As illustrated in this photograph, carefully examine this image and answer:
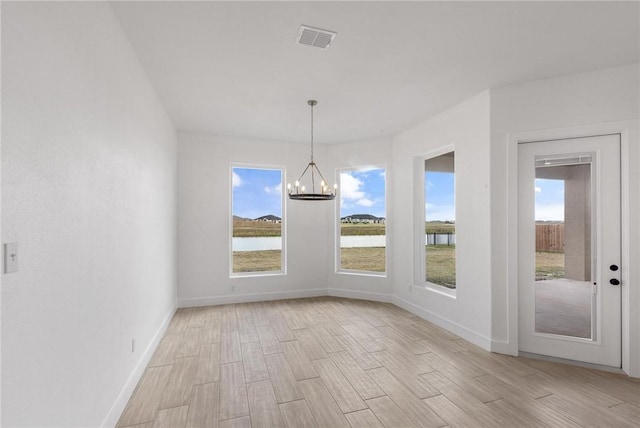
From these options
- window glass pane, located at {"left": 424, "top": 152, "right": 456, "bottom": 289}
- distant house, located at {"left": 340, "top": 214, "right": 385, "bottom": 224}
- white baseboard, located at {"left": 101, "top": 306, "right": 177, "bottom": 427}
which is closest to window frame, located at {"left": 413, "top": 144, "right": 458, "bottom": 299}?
window glass pane, located at {"left": 424, "top": 152, "right": 456, "bottom": 289}

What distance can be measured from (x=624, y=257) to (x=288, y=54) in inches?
149

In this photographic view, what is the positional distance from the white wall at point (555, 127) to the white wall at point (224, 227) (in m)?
3.24

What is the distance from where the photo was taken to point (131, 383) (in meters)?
2.73

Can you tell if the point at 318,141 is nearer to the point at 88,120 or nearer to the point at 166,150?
the point at 166,150

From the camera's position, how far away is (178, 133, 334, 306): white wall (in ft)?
17.7

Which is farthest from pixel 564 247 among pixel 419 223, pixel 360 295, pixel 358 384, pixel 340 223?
pixel 340 223

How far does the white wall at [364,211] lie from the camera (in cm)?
572

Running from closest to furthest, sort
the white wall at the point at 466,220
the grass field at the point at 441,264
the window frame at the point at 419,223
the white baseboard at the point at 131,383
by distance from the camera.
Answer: the white baseboard at the point at 131,383 < the white wall at the point at 466,220 < the grass field at the point at 441,264 < the window frame at the point at 419,223

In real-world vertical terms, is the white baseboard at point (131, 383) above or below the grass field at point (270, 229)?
below

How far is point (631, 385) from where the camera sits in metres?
2.88

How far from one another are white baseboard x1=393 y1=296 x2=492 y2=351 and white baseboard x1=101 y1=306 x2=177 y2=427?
12.0ft

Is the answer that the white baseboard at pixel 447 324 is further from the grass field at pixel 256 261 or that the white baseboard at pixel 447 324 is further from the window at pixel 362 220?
the grass field at pixel 256 261

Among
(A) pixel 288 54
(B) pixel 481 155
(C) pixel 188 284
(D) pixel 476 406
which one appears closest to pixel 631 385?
(D) pixel 476 406

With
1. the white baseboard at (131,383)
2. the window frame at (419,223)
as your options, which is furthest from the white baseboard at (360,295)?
the white baseboard at (131,383)
